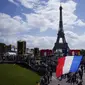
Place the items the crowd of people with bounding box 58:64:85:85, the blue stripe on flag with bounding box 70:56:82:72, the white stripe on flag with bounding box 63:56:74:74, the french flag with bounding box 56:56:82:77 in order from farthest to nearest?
the crowd of people with bounding box 58:64:85:85
the white stripe on flag with bounding box 63:56:74:74
the french flag with bounding box 56:56:82:77
the blue stripe on flag with bounding box 70:56:82:72

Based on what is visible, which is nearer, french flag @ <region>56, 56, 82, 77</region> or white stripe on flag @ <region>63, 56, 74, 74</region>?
french flag @ <region>56, 56, 82, 77</region>

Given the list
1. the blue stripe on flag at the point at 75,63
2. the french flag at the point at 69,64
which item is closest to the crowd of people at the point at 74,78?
the french flag at the point at 69,64

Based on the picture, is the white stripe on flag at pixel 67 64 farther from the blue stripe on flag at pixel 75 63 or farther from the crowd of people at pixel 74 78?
the crowd of people at pixel 74 78

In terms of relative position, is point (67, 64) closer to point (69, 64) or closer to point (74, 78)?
point (69, 64)

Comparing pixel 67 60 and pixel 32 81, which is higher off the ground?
pixel 67 60

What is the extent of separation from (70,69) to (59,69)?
0.85 m

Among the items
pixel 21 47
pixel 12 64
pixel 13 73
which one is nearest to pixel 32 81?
pixel 13 73

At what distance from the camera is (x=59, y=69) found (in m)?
14.4

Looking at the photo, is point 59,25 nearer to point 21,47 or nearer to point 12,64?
point 21,47

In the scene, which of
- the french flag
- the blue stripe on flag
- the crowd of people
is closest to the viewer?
the blue stripe on flag

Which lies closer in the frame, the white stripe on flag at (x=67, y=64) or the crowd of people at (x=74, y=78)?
the white stripe on flag at (x=67, y=64)

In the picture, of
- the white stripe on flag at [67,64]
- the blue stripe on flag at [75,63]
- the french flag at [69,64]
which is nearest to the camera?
the blue stripe on flag at [75,63]

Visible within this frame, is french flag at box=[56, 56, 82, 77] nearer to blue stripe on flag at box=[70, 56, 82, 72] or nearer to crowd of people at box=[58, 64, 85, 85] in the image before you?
blue stripe on flag at box=[70, 56, 82, 72]

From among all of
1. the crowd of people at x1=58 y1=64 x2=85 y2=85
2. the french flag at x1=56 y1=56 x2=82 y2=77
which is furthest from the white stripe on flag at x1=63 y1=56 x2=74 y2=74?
the crowd of people at x1=58 y1=64 x2=85 y2=85
